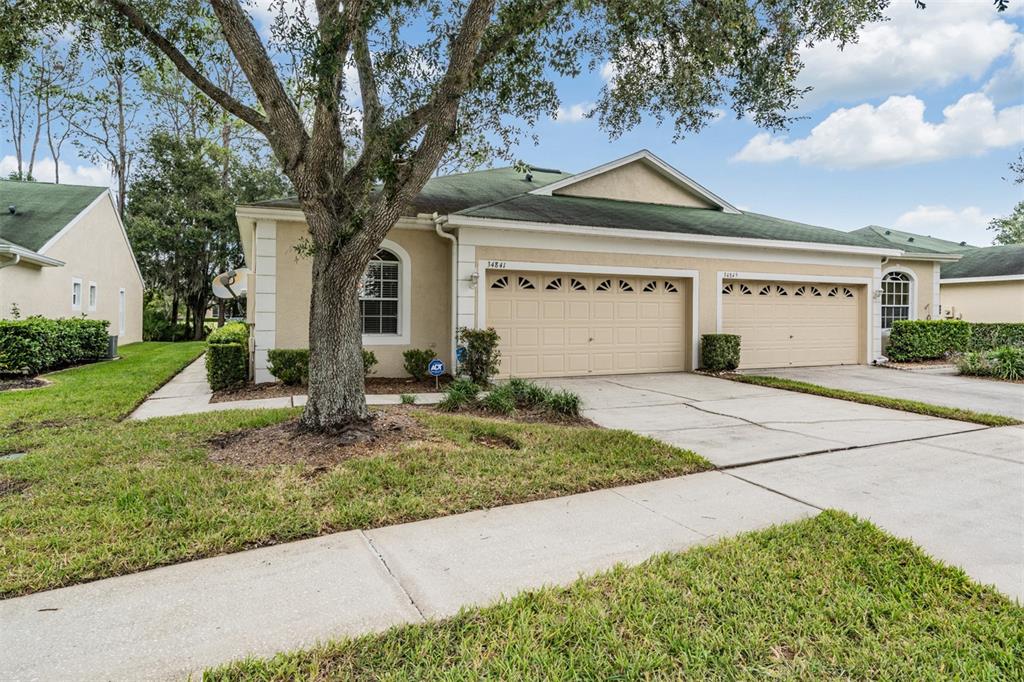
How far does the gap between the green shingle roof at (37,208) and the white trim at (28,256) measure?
20.7 inches

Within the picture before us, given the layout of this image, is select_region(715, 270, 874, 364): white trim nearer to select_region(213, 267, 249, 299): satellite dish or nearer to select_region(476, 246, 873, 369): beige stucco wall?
select_region(476, 246, 873, 369): beige stucco wall

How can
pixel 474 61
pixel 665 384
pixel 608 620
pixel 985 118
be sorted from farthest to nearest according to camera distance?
pixel 985 118
pixel 665 384
pixel 474 61
pixel 608 620

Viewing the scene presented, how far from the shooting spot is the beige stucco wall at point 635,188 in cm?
1357

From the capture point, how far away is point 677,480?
15.0 feet

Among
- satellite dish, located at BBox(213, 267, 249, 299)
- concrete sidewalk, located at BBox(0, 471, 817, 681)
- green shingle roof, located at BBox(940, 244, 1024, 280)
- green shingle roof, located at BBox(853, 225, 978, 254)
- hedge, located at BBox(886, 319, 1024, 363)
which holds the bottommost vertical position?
concrete sidewalk, located at BBox(0, 471, 817, 681)

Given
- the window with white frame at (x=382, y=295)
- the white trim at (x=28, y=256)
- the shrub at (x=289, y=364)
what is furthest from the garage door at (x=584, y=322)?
the white trim at (x=28, y=256)

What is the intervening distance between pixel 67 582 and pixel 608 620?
281cm

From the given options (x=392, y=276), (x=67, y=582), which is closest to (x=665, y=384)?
(x=392, y=276)

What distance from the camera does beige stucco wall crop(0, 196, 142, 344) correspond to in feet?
43.2

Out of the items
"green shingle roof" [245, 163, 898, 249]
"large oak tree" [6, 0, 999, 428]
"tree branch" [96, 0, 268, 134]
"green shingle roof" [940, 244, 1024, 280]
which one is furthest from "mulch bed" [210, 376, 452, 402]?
"green shingle roof" [940, 244, 1024, 280]

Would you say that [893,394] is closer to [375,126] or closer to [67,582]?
[375,126]

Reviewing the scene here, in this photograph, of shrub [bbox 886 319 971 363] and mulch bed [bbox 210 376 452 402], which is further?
shrub [bbox 886 319 971 363]

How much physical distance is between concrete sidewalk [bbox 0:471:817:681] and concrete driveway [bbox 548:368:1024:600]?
70 centimetres

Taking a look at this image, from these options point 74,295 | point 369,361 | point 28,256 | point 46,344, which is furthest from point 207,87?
point 74,295
